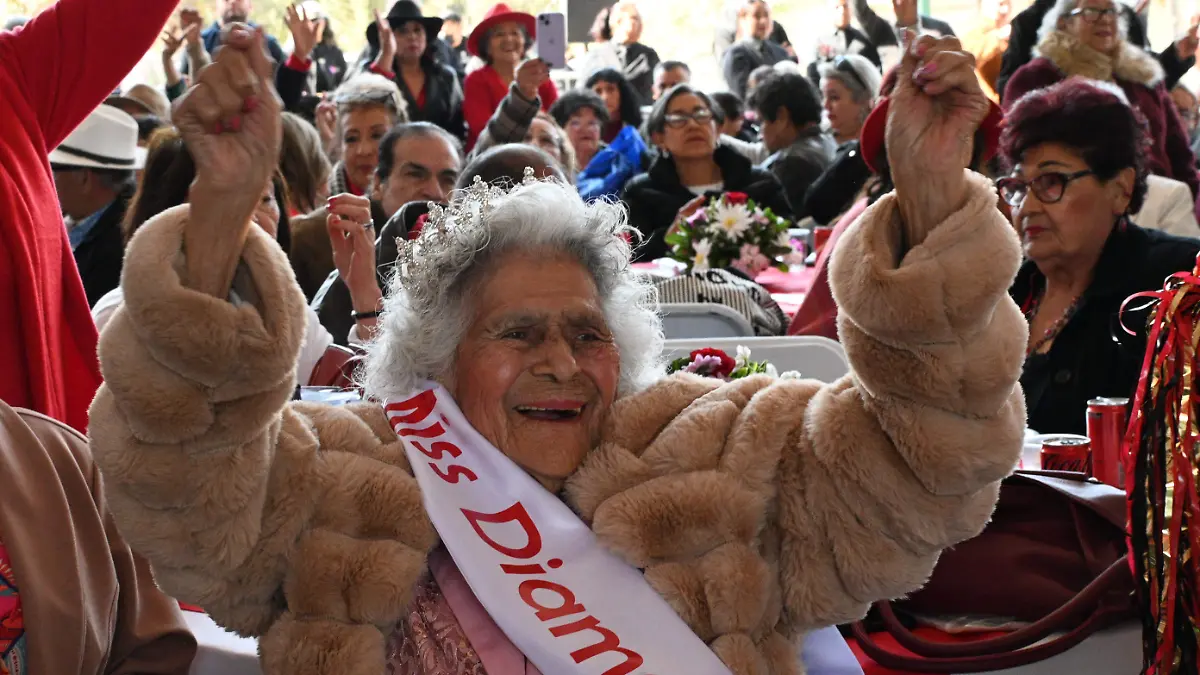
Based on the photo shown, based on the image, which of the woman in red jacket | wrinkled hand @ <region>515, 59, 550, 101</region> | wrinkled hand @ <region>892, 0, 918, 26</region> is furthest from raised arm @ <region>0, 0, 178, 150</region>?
the woman in red jacket

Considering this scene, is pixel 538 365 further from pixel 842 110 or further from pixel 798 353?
pixel 842 110

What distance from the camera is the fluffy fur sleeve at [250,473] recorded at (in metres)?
1.77

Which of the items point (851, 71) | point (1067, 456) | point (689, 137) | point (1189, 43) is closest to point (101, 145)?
point (1067, 456)

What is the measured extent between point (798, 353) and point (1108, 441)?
1.01 meters

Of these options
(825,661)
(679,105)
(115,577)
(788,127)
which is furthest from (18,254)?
(788,127)

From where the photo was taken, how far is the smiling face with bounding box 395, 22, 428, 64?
9344 millimetres

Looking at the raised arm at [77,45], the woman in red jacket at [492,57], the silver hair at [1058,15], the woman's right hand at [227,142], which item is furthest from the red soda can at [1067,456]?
the woman in red jacket at [492,57]

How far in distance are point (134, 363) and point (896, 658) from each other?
140cm

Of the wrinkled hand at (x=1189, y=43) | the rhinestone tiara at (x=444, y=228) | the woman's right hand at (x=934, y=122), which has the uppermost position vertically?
the woman's right hand at (x=934, y=122)

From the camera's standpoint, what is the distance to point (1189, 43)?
912 cm

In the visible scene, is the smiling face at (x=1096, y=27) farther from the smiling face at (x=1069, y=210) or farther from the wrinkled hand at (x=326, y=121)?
the wrinkled hand at (x=326, y=121)

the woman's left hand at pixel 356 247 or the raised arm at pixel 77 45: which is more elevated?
the raised arm at pixel 77 45

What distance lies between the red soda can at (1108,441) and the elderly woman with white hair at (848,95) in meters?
6.05

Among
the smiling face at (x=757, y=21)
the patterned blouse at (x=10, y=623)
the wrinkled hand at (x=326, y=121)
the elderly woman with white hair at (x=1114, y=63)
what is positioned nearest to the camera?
the patterned blouse at (x=10, y=623)
